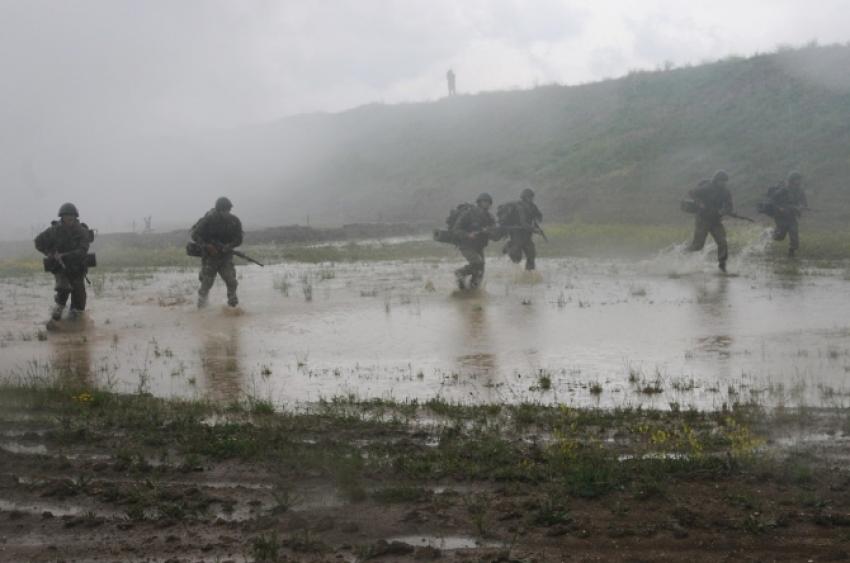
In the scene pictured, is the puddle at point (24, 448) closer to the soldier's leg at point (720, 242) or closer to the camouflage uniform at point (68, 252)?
the camouflage uniform at point (68, 252)

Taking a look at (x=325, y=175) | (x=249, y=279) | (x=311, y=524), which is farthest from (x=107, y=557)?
(x=325, y=175)

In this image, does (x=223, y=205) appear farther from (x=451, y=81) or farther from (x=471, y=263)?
(x=451, y=81)

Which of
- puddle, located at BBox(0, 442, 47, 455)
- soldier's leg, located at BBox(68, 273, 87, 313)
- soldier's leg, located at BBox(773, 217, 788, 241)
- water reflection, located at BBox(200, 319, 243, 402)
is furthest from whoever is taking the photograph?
soldier's leg, located at BBox(773, 217, 788, 241)

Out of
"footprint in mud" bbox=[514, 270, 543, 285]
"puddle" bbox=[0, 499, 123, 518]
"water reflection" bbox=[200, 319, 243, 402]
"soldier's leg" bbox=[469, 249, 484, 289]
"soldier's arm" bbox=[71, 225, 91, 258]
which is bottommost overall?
"puddle" bbox=[0, 499, 123, 518]

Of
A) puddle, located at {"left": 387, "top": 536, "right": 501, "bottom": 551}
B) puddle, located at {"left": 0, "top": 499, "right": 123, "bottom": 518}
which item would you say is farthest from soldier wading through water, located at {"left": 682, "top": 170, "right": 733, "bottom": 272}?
puddle, located at {"left": 0, "top": 499, "right": 123, "bottom": 518}

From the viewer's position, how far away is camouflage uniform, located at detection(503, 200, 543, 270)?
63.7 ft

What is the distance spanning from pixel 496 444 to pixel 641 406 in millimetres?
1841

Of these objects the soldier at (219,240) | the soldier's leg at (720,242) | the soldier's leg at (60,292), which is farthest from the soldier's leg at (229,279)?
the soldier's leg at (720,242)

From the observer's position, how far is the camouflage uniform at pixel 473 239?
1786 cm

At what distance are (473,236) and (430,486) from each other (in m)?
12.1

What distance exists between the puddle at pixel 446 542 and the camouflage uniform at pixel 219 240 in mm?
11195

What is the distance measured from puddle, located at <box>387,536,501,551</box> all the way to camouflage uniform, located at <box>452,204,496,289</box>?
1282 cm

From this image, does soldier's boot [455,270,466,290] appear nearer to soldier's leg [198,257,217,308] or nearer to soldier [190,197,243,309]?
soldier [190,197,243,309]

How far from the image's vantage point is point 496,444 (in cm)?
657
